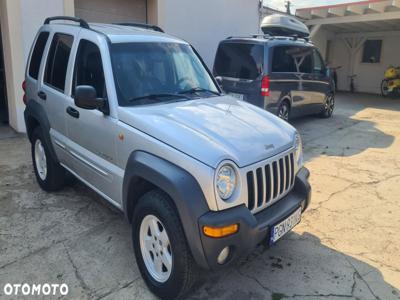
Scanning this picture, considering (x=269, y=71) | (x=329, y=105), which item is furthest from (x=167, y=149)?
(x=329, y=105)

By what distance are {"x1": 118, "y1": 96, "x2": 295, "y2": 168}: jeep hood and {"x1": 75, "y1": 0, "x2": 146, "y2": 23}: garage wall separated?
5.61 metres

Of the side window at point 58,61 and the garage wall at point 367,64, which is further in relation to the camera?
the garage wall at point 367,64

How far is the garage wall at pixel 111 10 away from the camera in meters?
7.78

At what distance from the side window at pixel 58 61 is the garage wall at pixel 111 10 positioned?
4056 millimetres

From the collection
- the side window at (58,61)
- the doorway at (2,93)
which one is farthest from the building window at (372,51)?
the side window at (58,61)

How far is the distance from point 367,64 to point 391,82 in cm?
227

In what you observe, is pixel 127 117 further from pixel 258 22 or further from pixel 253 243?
pixel 258 22

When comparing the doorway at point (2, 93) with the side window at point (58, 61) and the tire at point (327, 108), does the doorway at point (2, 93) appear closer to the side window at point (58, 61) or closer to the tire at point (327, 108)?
the side window at point (58, 61)

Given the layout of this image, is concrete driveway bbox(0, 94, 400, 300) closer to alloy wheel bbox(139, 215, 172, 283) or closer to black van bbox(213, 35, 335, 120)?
alloy wheel bbox(139, 215, 172, 283)

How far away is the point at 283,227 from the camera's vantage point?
278 centimetres

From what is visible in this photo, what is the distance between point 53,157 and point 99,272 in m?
1.72

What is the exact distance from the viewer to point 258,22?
1237cm

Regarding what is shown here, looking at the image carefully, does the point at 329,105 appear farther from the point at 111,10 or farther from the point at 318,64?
the point at 111,10

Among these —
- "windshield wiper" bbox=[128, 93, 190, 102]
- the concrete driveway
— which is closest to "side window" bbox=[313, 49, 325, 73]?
the concrete driveway
